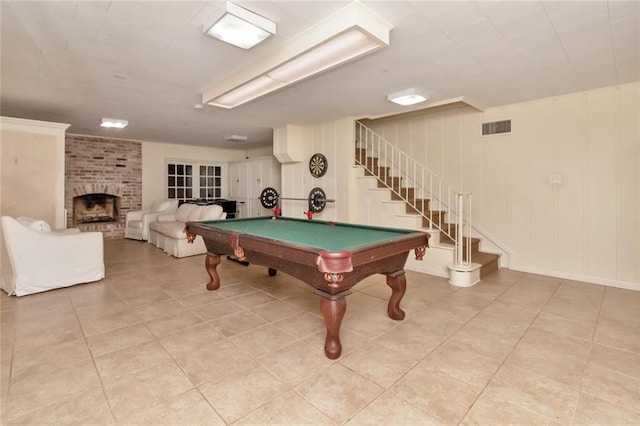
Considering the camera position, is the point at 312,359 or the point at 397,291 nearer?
the point at 312,359

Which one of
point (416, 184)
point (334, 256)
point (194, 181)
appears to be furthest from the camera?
point (194, 181)

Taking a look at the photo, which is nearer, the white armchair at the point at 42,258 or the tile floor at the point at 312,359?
the tile floor at the point at 312,359

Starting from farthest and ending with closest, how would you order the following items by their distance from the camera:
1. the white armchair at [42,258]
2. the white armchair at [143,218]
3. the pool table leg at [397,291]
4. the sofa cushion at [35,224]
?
the white armchair at [143,218] → the sofa cushion at [35,224] → the white armchair at [42,258] → the pool table leg at [397,291]

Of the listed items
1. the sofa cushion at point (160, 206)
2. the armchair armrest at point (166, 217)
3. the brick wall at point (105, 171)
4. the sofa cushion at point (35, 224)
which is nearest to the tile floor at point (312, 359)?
the sofa cushion at point (35, 224)

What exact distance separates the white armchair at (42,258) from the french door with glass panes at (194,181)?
15.9 feet

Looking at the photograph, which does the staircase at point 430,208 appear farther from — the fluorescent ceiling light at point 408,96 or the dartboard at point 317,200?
the fluorescent ceiling light at point 408,96

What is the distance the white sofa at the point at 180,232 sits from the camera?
222 inches

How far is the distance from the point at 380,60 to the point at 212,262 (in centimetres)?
298

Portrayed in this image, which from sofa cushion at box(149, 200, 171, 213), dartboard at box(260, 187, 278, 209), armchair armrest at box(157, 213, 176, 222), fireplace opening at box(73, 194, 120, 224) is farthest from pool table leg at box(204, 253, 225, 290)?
fireplace opening at box(73, 194, 120, 224)

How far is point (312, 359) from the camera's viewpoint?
7.43ft

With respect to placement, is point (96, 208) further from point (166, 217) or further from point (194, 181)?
point (194, 181)

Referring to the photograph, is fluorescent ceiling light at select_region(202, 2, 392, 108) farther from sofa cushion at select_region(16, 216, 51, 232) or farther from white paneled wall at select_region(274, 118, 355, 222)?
sofa cushion at select_region(16, 216, 51, 232)

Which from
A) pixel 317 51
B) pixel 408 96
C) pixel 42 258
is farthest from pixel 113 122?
pixel 408 96

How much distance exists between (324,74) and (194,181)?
690 cm
